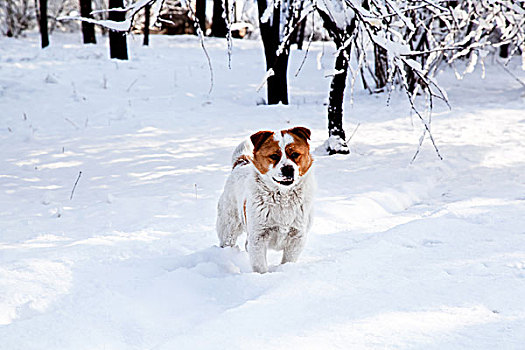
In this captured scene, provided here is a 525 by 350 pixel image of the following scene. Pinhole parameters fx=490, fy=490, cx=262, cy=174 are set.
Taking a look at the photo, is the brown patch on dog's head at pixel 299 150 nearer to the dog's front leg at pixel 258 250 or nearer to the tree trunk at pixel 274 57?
the dog's front leg at pixel 258 250

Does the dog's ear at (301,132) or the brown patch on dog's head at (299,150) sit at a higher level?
the dog's ear at (301,132)

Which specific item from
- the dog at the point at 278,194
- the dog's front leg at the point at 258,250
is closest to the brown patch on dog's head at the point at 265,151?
the dog at the point at 278,194

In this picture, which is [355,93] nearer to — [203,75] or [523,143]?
[203,75]

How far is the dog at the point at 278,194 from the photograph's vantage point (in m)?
3.63

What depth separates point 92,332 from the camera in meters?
2.75

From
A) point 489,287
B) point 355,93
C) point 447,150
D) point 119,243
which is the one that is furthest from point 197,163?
point 355,93

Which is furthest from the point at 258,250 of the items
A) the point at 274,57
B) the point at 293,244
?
the point at 274,57

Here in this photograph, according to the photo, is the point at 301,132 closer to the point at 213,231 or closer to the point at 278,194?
the point at 278,194

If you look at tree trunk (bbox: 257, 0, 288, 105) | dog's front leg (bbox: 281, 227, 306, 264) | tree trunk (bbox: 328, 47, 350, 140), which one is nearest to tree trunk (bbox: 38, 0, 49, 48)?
tree trunk (bbox: 257, 0, 288, 105)

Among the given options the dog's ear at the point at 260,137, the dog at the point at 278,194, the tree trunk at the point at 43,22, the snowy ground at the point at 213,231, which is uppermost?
the tree trunk at the point at 43,22

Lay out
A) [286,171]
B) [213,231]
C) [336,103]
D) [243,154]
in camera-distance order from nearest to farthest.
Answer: [286,171]
[243,154]
[213,231]
[336,103]

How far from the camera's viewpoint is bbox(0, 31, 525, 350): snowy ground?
8.77 feet

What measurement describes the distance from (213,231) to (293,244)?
154 centimetres

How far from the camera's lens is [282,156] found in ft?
11.9
